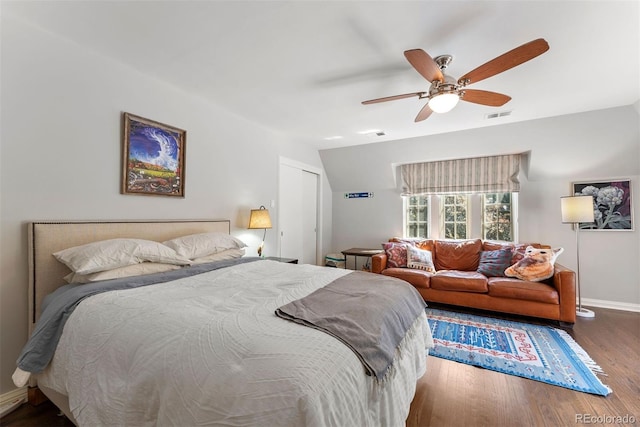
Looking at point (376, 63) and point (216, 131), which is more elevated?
point (376, 63)

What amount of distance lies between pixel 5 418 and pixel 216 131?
2783mm

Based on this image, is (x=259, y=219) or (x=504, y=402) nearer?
(x=504, y=402)

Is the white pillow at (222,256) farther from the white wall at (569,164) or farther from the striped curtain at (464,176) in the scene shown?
the striped curtain at (464,176)

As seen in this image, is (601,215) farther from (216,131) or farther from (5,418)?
(5,418)

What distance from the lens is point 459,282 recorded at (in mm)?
3357

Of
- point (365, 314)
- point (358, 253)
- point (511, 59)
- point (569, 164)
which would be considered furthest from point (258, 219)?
point (569, 164)

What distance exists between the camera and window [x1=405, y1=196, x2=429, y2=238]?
15.7 ft

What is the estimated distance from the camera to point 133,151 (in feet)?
7.89

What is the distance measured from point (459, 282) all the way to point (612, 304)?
82.8 inches

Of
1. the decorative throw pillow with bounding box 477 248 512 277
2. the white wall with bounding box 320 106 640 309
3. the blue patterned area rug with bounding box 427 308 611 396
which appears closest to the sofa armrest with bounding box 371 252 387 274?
the blue patterned area rug with bounding box 427 308 611 396

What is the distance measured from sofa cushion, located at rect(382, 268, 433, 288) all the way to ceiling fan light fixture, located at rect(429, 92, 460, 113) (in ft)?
7.45

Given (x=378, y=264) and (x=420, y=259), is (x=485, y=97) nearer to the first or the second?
(x=420, y=259)

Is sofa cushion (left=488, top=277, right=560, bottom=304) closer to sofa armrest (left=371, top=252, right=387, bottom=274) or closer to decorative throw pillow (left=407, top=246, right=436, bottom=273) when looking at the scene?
decorative throw pillow (left=407, top=246, right=436, bottom=273)

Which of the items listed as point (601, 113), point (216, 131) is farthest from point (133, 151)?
point (601, 113)
